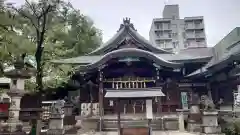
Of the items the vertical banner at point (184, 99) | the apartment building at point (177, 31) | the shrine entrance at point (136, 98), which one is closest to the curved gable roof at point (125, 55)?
the vertical banner at point (184, 99)

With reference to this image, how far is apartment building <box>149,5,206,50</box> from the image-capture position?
5497cm

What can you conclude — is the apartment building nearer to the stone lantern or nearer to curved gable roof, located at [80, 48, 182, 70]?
curved gable roof, located at [80, 48, 182, 70]

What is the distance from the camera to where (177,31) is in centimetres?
5709

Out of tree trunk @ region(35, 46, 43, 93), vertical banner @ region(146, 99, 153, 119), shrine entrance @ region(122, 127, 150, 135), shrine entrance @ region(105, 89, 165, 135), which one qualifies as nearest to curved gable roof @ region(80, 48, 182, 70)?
tree trunk @ region(35, 46, 43, 93)

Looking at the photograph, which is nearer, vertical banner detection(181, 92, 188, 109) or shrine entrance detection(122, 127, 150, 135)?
shrine entrance detection(122, 127, 150, 135)

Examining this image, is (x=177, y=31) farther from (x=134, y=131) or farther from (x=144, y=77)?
(x=134, y=131)

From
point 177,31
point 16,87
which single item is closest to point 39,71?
point 16,87

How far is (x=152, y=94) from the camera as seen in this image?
10.8 m

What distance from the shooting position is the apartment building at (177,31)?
2164 inches

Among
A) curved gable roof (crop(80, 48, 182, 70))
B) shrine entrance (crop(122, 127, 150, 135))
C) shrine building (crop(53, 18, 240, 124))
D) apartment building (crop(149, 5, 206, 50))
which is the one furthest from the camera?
apartment building (crop(149, 5, 206, 50))

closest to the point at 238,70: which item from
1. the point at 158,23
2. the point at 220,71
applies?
the point at 220,71

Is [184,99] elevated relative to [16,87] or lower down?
lower down

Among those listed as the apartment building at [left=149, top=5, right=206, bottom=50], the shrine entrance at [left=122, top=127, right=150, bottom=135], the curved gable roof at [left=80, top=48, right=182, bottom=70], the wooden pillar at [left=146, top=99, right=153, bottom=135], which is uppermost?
the apartment building at [left=149, top=5, right=206, bottom=50]

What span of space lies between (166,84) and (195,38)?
4291 centimetres
